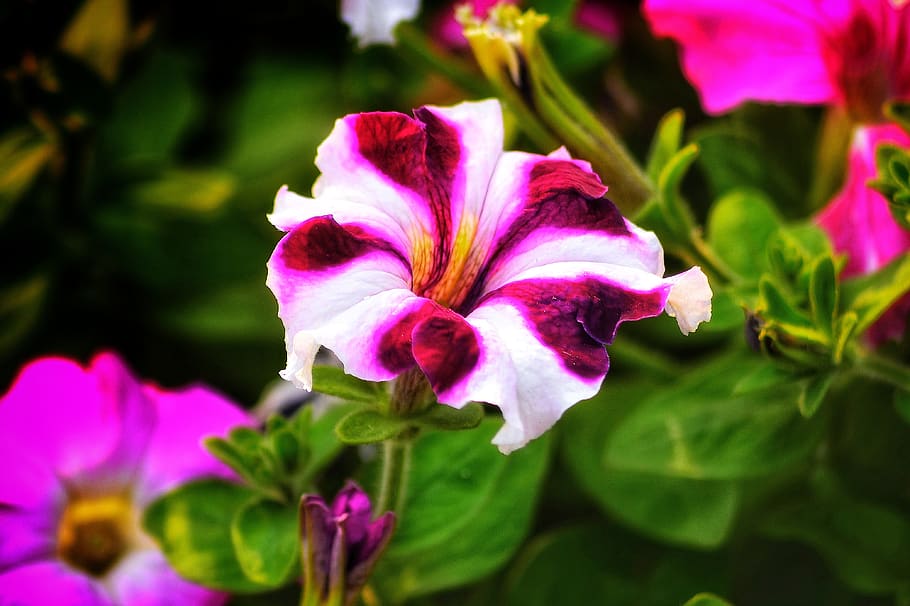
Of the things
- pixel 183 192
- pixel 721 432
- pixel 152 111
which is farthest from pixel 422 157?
pixel 152 111

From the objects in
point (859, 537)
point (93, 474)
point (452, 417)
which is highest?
→ point (452, 417)

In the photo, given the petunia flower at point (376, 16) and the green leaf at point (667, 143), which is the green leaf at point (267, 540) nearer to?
the green leaf at point (667, 143)

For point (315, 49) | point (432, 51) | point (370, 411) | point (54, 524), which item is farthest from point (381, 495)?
point (315, 49)

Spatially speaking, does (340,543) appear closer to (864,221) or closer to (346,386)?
(346,386)

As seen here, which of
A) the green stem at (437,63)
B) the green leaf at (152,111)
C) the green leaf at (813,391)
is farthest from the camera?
the green leaf at (152,111)

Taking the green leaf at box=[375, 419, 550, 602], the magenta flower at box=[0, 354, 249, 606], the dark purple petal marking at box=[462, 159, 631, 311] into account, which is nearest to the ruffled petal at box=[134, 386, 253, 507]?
the magenta flower at box=[0, 354, 249, 606]

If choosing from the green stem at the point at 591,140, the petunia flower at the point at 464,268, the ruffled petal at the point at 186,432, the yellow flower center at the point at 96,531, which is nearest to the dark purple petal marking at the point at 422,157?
the petunia flower at the point at 464,268
